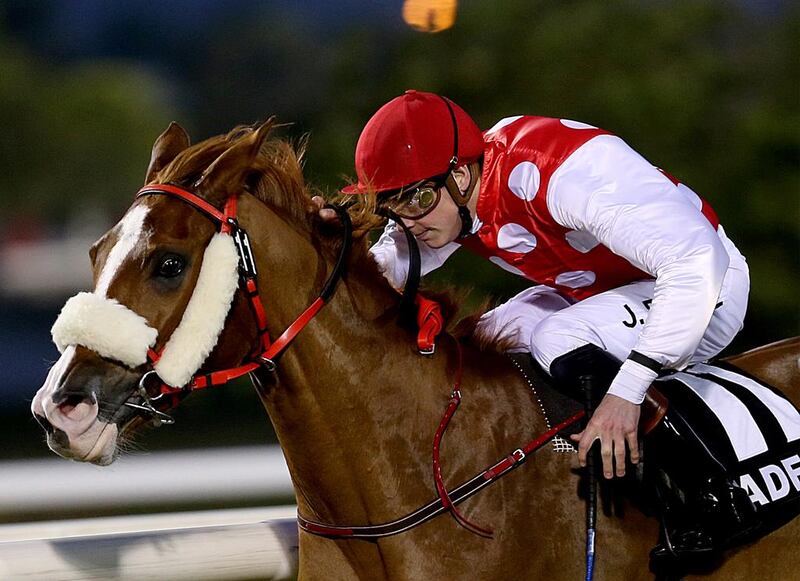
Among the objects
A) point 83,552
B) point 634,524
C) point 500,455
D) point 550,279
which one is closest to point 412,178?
point 550,279

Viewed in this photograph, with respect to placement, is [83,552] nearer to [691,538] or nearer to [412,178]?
[412,178]

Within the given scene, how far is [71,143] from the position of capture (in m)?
8.12

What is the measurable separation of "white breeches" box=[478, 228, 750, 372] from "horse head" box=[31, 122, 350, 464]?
610 millimetres

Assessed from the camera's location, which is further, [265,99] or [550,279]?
[265,99]

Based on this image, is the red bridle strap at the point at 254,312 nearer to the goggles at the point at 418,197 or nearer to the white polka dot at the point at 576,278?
the goggles at the point at 418,197

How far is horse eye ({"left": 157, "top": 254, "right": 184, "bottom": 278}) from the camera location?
1995 mm

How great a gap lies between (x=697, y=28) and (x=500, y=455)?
274 inches

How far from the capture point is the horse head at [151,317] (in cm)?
193

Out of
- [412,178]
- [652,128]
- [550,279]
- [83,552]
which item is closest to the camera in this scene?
[412,178]

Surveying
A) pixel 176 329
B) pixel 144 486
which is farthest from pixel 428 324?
pixel 144 486

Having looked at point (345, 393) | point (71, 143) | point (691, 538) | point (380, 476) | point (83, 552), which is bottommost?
Answer: point (71, 143)

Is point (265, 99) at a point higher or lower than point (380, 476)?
lower

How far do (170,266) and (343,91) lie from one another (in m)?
5.91

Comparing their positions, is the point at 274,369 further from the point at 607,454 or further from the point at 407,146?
the point at 607,454
